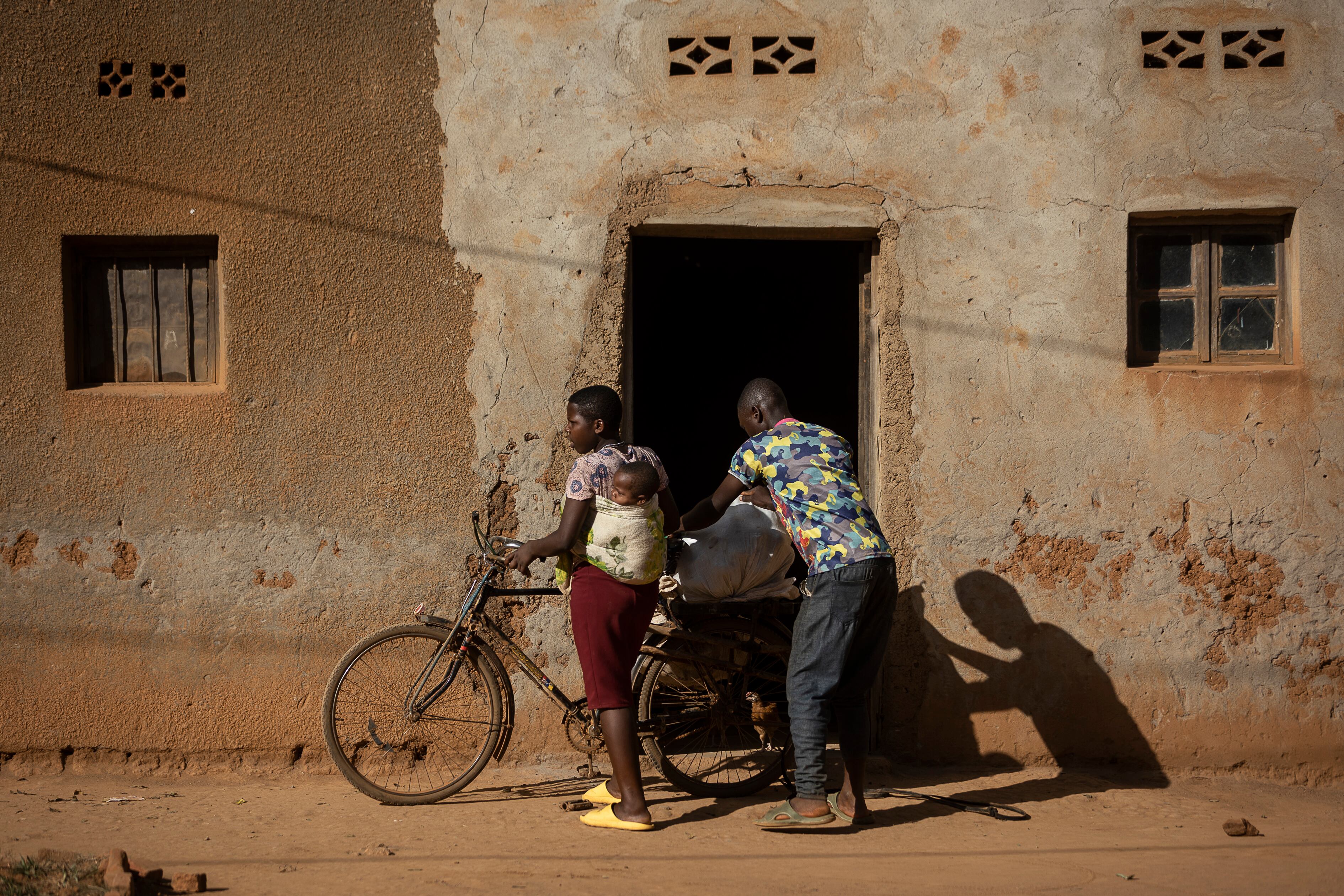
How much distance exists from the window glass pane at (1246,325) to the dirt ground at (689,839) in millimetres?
1991

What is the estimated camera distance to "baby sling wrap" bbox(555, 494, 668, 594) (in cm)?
361

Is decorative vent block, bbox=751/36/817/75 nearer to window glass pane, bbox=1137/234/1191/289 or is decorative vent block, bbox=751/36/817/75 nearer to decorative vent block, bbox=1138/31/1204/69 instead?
decorative vent block, bbox=1138/31/1204/69

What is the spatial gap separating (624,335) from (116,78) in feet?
8.29

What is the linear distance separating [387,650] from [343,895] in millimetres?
1250

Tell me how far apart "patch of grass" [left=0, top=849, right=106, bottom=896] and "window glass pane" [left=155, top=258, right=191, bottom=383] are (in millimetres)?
2091

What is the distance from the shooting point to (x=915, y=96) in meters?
4.47

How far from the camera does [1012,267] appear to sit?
4.48m

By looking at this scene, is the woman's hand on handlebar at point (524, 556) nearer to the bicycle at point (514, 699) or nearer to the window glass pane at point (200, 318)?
the bicycle at point (514, 699)

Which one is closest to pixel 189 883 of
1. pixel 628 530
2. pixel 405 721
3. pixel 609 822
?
pixel 405 721

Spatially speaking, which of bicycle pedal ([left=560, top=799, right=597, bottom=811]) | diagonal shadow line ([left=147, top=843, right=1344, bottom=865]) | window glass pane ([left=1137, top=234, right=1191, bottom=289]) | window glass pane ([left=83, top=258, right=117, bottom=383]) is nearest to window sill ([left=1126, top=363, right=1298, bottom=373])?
window glass pane ([left=1137, top=234, right=1191, bottom=289])

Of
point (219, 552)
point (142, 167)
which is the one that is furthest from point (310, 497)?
point (142, 167)

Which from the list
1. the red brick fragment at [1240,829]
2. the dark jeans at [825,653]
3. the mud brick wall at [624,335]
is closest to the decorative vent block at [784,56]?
the mud brick wall at [624,335]

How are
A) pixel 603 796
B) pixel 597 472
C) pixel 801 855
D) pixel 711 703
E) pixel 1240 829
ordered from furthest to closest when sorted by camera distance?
pixel 711 703, pixel 603 796, pixel 1240 829, pixel 597 472, pixel 801 855

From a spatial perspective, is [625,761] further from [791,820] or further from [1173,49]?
[1173,49]
